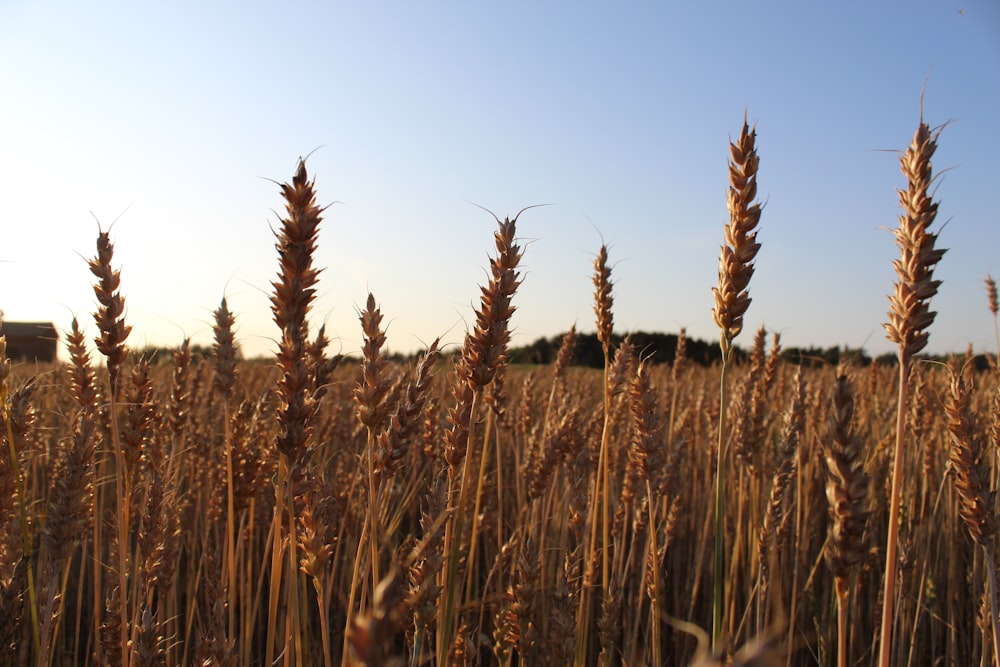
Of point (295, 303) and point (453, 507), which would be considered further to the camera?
point (453, 507)

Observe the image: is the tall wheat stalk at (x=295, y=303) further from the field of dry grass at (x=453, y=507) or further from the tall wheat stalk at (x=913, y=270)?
the tall wheat stalk at (x=913, y=270)

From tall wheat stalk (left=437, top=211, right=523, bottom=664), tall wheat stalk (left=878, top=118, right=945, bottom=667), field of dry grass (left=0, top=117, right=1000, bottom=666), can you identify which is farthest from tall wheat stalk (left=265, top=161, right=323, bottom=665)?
tall wheat stalk (left=878, top=118, right=945, bottom=667)

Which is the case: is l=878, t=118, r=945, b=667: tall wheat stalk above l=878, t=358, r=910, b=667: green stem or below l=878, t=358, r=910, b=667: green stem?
above

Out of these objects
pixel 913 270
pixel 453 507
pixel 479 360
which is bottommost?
pixel 453 507

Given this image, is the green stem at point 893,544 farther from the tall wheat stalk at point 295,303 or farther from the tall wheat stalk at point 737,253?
the tall wheat stalk at point 295,303

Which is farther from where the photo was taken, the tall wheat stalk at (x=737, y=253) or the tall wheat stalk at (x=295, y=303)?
the tall wheat stalk at (x=737, y=253)

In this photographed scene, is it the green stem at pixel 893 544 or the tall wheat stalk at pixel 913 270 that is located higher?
the tall wheat stalk at pixel 913 270

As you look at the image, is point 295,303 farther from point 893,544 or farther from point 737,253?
point 893,544

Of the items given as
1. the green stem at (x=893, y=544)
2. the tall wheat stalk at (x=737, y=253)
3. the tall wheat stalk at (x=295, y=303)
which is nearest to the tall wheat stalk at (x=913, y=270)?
the green stem at (x=893, y=544)

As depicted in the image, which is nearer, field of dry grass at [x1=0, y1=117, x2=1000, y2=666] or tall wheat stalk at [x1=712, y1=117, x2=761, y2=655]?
field of dry grass at [x1=0, y1=117, x2=1000, y2=666]

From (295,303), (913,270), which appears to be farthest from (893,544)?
(295,303)

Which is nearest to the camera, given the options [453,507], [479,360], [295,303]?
[295,303]

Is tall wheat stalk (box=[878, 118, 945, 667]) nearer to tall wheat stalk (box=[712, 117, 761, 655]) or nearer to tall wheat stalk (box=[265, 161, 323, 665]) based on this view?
tall wheat stalk (box=[712, 117, 761, 655])

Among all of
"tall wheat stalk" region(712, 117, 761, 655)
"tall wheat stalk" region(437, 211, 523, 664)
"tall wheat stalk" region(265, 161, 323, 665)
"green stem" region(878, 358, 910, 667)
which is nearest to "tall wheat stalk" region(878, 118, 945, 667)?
"green stem" region(878, 358, 910, 667)
